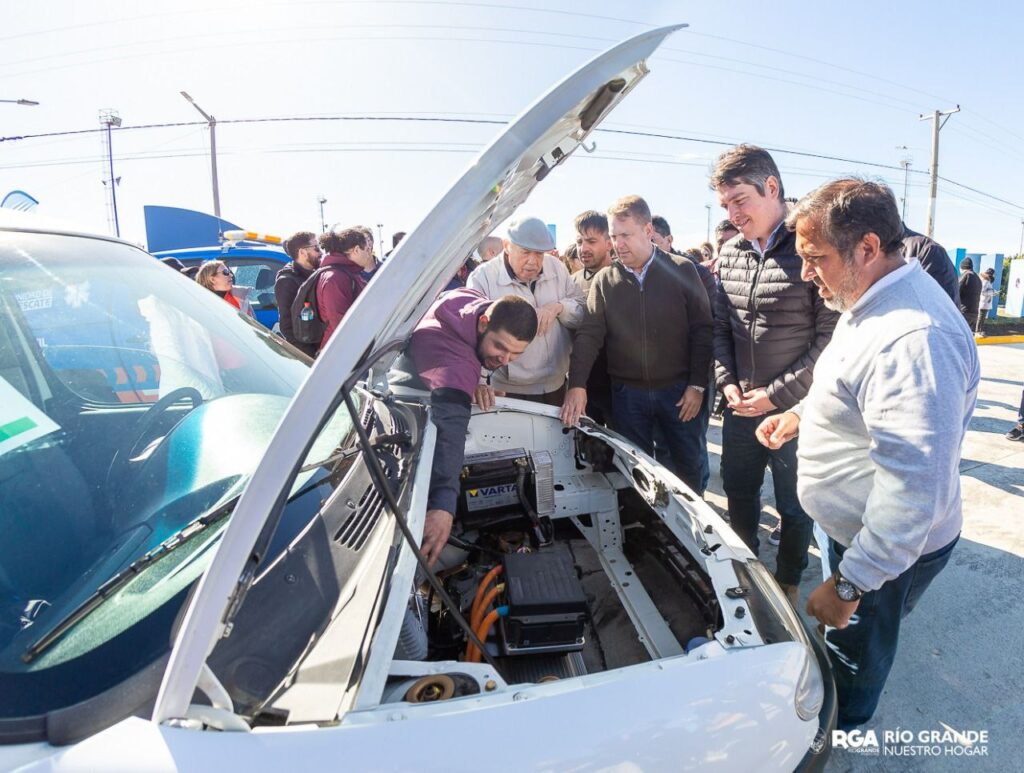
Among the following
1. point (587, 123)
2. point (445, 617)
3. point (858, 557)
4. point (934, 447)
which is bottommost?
point (445, 617)

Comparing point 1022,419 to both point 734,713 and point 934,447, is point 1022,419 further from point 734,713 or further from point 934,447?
point 734,713

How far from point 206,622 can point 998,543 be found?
420cm

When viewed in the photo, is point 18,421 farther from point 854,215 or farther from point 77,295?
point 854,215

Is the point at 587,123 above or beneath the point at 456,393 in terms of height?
above

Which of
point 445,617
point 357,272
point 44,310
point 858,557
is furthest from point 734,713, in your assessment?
point 357,272

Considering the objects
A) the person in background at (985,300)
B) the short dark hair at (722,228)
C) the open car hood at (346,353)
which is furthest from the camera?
the person in background at (985,300)

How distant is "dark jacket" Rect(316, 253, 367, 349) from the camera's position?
419cm

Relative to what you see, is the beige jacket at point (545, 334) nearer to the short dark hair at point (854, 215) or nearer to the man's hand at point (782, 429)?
the man's hand at point (782, 429)

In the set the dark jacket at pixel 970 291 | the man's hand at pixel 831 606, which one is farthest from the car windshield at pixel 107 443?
the dark jacket at pixel 970 291

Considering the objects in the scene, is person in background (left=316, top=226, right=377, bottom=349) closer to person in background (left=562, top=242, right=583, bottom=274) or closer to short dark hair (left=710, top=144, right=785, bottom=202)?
person in background (left=562, top=242, right=583, bottom=274)

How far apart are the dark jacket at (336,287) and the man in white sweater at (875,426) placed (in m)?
3.19

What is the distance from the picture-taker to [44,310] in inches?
57.9

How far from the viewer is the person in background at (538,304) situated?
3271 millimetres

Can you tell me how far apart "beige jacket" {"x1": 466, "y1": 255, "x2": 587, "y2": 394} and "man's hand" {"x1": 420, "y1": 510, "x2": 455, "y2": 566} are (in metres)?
1.80
